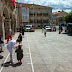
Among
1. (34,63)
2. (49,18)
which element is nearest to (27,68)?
(34,63)

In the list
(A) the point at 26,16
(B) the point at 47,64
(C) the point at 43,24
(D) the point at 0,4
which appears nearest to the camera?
(B) the point at 47,64

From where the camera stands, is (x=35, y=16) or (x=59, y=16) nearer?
(x=35, y=16)

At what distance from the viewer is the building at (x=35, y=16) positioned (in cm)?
5525

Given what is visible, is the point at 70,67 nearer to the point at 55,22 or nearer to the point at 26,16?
the point at 26,16

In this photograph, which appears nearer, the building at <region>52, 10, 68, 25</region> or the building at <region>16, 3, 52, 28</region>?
the building at <region>16, 3, 52, 28</region>

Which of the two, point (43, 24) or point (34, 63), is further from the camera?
point (43, 24)

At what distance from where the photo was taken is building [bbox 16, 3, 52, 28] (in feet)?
181

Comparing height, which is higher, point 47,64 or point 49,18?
point 49,18

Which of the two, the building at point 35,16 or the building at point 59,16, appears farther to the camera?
the building at point 59,16

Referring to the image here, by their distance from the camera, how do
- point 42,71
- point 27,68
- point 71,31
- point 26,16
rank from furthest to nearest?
point 26,16 → point 71,31 → point 27,68 → point 42,71

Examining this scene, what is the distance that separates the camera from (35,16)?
57.8 meters

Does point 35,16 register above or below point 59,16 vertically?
below

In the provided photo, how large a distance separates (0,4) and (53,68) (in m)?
9.52

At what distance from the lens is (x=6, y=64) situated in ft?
24.1
